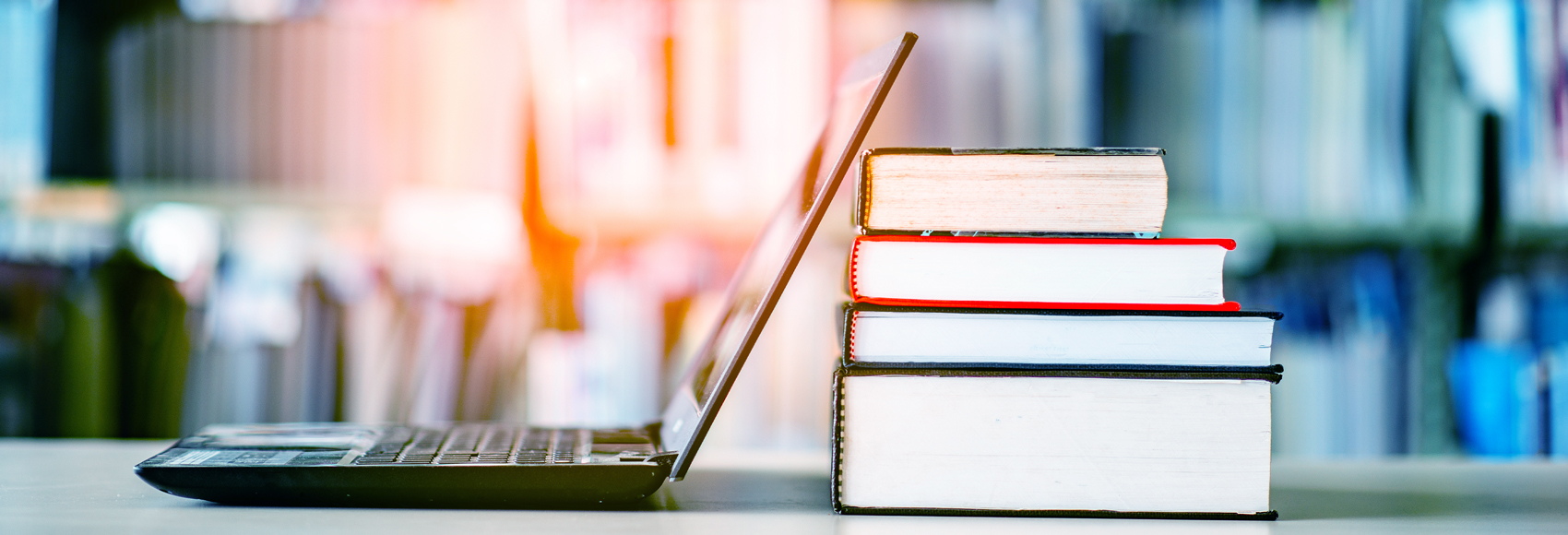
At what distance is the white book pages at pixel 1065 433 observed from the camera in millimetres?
457

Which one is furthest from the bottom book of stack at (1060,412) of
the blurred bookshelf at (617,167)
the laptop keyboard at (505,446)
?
the blurred bookshelf at (617,167)

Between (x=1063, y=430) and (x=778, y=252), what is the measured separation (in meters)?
0.18

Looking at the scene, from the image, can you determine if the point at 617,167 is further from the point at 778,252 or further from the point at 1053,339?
the point at 1053,339

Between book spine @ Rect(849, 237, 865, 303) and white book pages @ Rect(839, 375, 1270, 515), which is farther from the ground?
book spine @ Rect(849, 237, 865, 303)

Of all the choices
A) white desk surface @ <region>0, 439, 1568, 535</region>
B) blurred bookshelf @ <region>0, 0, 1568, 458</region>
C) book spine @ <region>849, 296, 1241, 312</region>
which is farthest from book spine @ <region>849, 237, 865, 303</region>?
blurred bookshelf @ <region>0, 0, 1568, 458</region>

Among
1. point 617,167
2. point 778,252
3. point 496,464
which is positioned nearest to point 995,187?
point 778,252

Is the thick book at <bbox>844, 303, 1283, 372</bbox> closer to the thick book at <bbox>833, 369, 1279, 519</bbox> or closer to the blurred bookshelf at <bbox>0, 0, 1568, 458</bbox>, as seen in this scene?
the thick book at <bbox>833, 369, 1279, 519</bbox>

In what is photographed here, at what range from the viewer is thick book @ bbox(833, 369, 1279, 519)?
46 centimetres

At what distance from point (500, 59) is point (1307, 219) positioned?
107 cm

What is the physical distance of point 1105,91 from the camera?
1.30 m

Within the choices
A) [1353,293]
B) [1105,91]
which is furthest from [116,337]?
[1353,293]

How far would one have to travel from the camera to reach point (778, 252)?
547 mm

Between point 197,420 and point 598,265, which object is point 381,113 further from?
point 197,420

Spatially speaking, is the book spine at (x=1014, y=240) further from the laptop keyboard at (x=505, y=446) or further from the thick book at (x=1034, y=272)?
the laptop keyboard at (x=505, y=446)
